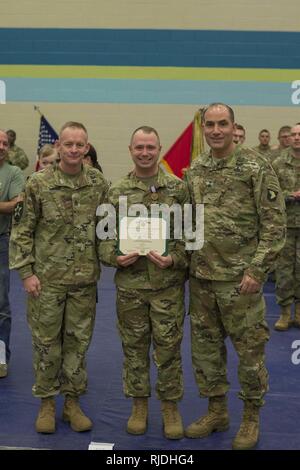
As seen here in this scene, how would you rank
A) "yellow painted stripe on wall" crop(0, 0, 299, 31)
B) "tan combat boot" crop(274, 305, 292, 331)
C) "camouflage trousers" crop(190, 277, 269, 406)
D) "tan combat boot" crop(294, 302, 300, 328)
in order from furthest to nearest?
Answer: "yellow painted stripe on wall" crop(0, 0, 299, 31) → "tan combat boot" crop(294, 302, 300, 328) → "tan combat boot" crop(274, 305, 292, 331) → "camouflage trousers" crop(190, 277, 269, 406)

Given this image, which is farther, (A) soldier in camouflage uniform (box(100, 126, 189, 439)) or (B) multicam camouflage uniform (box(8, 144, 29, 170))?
(B) multicam camouflage uniform (box(8, 144, 29, 170))

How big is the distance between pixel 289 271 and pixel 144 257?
280 cm

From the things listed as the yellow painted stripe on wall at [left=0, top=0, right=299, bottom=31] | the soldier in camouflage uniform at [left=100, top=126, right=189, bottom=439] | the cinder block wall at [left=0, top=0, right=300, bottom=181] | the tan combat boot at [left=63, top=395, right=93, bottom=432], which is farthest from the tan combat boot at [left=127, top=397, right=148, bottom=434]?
the yellow painted stripe on wall at [left=0, top=0, right=299, bottom=31]

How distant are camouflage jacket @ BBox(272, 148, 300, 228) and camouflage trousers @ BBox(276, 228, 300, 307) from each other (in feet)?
0.36

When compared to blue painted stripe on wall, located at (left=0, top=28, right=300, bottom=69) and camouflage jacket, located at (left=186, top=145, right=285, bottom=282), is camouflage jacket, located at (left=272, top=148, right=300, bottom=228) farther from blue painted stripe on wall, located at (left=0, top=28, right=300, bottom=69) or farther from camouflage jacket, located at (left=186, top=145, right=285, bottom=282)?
blue painted stripe on wall, located at (left=0, top=28, right=300, bottom=69)

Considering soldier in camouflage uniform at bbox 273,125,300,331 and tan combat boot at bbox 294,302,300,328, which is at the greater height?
soldier in camouflage uniform at bbox 273,125,300,331

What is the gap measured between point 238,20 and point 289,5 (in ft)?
2.44

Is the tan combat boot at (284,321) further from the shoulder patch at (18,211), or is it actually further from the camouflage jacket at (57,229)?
the shoulder patch at (18,211)

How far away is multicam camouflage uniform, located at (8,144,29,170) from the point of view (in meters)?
9.79

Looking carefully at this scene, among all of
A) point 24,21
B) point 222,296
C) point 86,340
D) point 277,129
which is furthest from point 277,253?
point 24,21

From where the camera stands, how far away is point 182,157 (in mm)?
9219

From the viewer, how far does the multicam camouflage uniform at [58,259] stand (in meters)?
3.87

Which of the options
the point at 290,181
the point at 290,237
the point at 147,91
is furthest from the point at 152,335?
the point at 147,91

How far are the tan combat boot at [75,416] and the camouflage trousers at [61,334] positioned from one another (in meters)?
0.09
